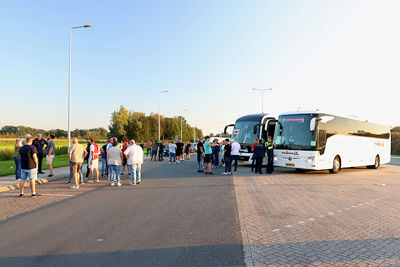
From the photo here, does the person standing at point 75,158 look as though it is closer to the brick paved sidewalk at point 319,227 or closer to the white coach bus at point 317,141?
the brick paved sidewalk at point 319,227

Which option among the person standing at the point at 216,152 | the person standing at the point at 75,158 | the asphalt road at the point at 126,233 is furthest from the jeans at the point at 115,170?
the person standing at the point at 216,152

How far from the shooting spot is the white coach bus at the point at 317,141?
52.5 ft


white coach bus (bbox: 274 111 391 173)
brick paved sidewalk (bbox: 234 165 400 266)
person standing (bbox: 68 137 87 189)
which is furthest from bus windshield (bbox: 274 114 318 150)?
person standing (bbox: 68 137 87 189)

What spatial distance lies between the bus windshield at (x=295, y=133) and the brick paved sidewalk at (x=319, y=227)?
5.56 metres

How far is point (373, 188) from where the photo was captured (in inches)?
466

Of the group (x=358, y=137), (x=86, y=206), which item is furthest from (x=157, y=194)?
(x=358, y=137)

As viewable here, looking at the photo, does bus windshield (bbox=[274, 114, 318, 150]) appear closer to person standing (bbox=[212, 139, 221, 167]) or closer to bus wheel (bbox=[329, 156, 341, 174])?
bus wheel (bbox=[329, 156, 341, 174])

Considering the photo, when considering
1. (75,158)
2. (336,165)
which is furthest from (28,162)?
(336,165)

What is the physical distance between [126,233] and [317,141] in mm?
12531

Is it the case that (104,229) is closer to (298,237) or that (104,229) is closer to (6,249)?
(6,249)

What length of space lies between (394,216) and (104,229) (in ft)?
20.3

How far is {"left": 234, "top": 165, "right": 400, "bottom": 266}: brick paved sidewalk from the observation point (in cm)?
452

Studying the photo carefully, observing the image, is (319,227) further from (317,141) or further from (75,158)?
(317,141)

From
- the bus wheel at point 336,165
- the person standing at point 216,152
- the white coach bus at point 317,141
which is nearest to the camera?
the white coach bus at point 317,141
